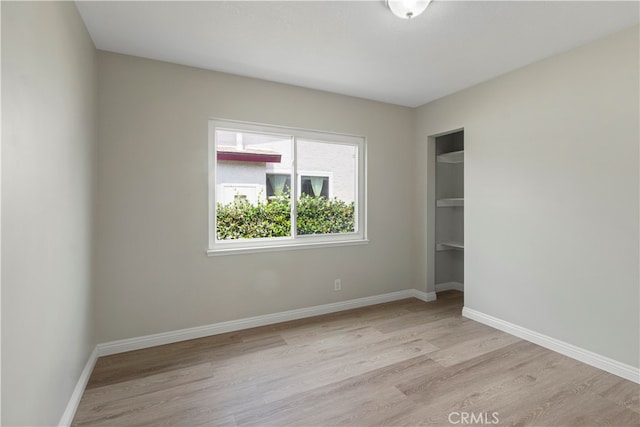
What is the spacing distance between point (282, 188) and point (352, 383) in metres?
1.99

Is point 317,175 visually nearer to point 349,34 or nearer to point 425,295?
point 349,34

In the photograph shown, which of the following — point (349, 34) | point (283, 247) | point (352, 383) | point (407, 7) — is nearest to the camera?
point (407, 7)

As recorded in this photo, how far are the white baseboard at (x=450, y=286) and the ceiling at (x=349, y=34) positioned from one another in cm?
282

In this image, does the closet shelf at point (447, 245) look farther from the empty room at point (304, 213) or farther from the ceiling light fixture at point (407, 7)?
the ceiling light fixture at point (407, 7)

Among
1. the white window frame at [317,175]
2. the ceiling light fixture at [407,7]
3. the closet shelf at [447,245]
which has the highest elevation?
the ceiling light fixture at [407,7]

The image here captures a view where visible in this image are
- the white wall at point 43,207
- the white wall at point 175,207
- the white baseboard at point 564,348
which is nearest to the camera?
the white wall at point 43,207

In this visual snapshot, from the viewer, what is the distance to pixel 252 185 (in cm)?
320

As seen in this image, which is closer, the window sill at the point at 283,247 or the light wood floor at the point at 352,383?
the light wood floor at the point at 352,383

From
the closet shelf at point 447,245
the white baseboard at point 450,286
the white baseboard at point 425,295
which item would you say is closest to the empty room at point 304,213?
the white baseboard at point 425,295

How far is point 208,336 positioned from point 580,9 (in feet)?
12.5

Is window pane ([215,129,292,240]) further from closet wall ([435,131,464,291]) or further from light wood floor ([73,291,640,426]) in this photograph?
closet wall ([435,131,464,291])

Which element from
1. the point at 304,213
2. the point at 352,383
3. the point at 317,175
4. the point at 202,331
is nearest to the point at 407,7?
the point at 317,175

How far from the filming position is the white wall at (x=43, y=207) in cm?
115

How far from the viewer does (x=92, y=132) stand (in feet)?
7.77
